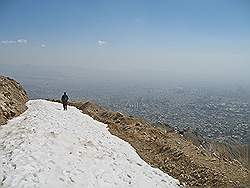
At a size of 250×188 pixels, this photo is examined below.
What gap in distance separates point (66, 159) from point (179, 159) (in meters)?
8.05

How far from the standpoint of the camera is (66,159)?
1652 centimetres

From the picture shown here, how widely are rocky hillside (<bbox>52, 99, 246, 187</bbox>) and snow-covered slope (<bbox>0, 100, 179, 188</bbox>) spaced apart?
131 centimetres

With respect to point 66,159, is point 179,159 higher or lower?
lower

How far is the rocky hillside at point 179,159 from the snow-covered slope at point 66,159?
1313 mm

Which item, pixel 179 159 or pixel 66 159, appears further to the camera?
pixel 179 159

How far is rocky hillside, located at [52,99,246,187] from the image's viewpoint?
1890cm

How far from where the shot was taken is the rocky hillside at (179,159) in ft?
62.0

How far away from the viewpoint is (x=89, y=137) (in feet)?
71.8

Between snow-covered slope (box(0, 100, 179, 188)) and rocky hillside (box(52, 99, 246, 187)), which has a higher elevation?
snow-covered slope (box(0, 100, 179, 188))

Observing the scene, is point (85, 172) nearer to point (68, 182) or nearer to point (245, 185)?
point (68, 182)

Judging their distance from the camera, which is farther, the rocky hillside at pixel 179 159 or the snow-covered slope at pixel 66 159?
the rocky hillside at pixel 179 159

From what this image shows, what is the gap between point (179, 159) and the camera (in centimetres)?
2172

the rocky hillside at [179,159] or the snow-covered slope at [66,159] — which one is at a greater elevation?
the snow-covered slope at [66,159]

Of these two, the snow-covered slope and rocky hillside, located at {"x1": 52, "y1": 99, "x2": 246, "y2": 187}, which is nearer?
the snow-covered slope
